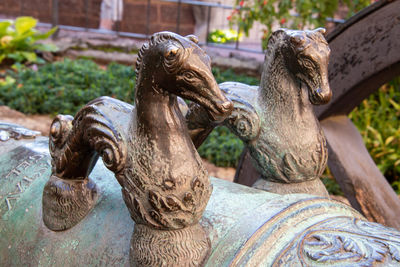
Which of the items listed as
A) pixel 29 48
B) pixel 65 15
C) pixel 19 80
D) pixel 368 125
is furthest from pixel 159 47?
pixel 65 15

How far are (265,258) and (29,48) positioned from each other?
208 inches

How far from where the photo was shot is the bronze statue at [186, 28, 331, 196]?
1.29 m

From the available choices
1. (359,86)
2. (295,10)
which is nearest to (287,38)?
(359,86)

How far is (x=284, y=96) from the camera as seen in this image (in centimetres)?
131

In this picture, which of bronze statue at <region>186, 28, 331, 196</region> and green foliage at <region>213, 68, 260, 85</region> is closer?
bronze statue at <region>186, 28, 331, 196</region>

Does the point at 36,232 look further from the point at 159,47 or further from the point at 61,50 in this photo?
the point at 61,50

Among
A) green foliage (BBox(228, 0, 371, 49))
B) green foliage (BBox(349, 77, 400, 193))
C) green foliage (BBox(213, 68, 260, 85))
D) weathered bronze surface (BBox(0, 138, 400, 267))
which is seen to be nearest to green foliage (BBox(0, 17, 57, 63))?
green foliage (BBox(213, 68, 260, 85))

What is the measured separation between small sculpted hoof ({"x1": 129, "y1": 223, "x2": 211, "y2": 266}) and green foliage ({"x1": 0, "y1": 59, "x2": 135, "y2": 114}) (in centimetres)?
352

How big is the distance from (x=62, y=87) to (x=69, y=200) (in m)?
3.63

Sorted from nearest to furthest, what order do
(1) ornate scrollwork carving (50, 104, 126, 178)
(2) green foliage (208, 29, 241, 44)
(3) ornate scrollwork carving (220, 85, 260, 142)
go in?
(1) ornate scrollwork carving (50, 104, 126, 178)
(3) ornate scrollwork carving (220, 85, 260, 142)
(2) green foliage (208, 29, 241, 44)

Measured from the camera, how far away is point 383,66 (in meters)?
1.90

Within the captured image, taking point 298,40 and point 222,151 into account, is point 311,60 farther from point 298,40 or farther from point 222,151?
point 222,151

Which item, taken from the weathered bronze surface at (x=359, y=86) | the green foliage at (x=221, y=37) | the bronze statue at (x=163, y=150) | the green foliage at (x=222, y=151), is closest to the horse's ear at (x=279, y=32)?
the bronze statue at (x=163, y=150)

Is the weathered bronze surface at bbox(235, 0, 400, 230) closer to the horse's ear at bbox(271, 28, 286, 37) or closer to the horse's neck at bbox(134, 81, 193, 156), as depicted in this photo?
the horse's ear at bbox(271, 28, 286, 37)
